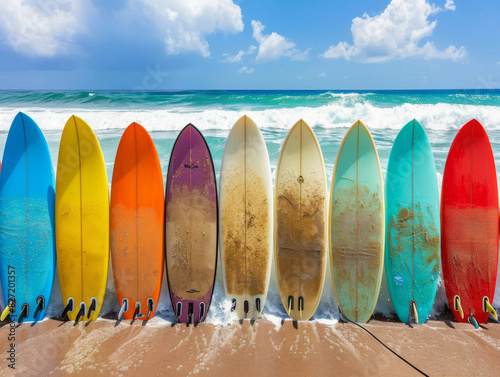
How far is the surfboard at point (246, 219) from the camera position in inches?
106

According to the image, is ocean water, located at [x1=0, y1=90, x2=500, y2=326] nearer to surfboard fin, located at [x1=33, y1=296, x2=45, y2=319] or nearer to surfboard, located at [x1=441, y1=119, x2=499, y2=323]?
surfboard fin, located at [x1=33, y1=296, x2=45, y2=319]

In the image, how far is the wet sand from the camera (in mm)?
2045

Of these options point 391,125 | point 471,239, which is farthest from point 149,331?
point 391,125

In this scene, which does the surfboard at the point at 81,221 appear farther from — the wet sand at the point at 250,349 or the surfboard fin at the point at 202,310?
the surfboard fin at the point at 202,310

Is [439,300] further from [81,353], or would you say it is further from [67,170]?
[67,170]

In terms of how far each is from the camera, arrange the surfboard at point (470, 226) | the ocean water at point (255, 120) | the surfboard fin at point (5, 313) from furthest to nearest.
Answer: the ocean water at point (255, 120) → the surfboard at point (470, 226) → the surfboard fin at point (5, 313)

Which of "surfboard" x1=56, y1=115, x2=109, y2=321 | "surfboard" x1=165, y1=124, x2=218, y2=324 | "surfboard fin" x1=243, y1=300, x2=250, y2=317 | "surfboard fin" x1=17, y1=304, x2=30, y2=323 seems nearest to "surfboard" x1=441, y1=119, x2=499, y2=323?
"surfboard fin" x1=243, y1=300, x2=250, y2=317

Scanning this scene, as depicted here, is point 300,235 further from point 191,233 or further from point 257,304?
point 191,233

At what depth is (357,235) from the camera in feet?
8.71

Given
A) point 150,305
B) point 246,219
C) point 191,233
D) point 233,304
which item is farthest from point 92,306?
point 246,219

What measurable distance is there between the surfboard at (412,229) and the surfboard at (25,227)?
9.95 feet

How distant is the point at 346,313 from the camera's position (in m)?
2.59

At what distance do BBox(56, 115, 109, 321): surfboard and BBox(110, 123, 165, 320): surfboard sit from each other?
0.11 metres

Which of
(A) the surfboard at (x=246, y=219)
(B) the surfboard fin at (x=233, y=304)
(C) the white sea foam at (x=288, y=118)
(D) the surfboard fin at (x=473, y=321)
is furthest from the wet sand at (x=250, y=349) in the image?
(C) the white sea foam at (x=288, y=118)
